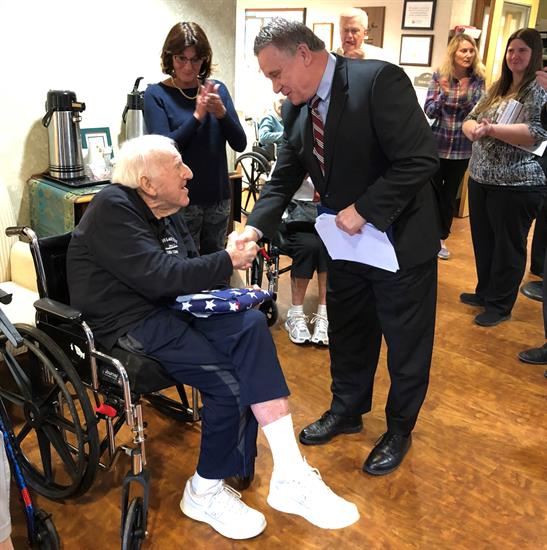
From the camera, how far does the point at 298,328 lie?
3084 mm

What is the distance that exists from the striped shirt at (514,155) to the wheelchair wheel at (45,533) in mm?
2605

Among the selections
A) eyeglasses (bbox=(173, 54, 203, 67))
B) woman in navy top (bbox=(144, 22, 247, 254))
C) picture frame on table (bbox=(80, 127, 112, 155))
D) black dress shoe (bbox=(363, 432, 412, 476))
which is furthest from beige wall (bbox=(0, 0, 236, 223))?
black dress shoe (bbox=(363, 432, 412, 476))

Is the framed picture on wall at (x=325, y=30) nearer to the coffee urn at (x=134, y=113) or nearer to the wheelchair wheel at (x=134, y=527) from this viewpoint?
the coffee urn at (x=134, y=113)

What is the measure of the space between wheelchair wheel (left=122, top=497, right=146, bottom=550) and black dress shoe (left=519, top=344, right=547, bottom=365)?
82.0 inches

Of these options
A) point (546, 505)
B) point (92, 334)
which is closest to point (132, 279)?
point (92, 334)

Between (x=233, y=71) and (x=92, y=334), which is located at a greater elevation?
(x=233, y=71)

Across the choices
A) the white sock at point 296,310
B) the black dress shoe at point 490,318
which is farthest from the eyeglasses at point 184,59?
the black dress shoe at point 490,318

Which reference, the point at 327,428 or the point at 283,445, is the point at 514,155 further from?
the point at 283,445

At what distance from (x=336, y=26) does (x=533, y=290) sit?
3807 mm

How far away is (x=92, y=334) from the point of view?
1780 mm

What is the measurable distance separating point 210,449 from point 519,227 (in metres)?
2.18

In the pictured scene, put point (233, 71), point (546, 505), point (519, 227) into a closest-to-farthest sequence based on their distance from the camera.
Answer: point (546, 505)
point (519, 227)
point (233, 71)

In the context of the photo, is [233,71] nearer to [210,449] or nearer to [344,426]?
[344,426]

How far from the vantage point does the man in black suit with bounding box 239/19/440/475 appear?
171 centimetres
